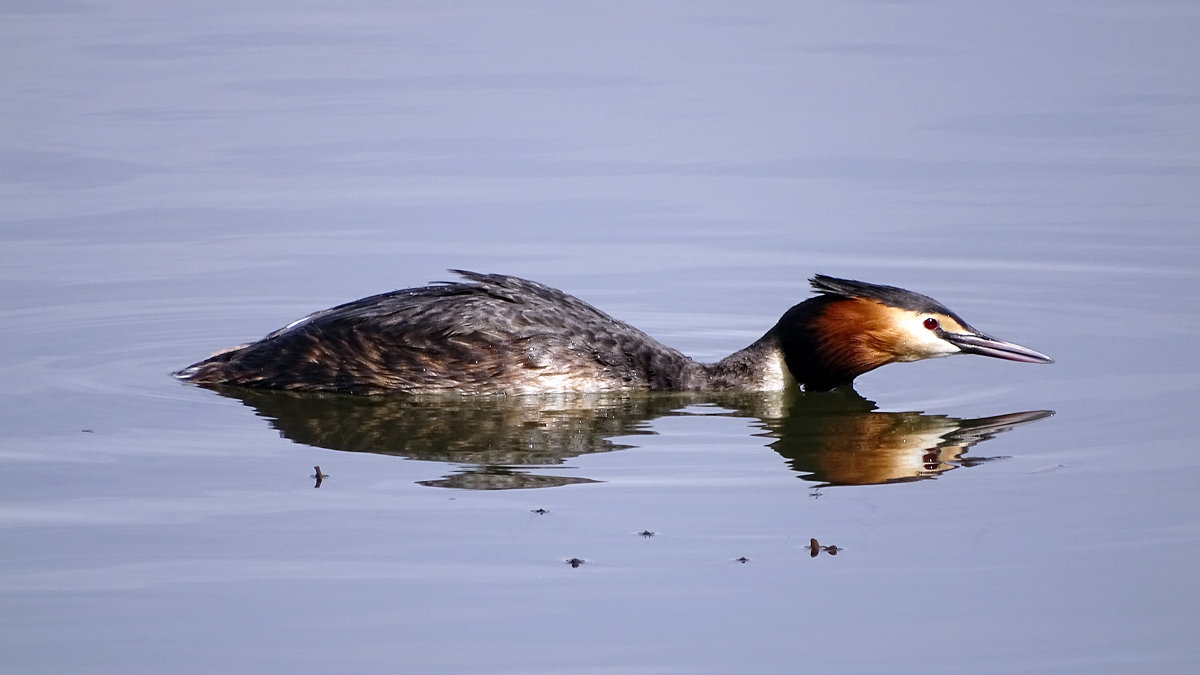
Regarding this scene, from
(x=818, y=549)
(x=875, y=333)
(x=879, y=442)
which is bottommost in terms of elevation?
(x=818, y=549)

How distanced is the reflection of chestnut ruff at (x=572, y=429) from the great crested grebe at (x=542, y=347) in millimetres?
101

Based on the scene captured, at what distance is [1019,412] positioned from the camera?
1102 centimetres

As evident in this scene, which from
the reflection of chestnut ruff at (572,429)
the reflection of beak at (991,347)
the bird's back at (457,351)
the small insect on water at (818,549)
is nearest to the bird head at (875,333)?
the reflection of beak at (991,347)

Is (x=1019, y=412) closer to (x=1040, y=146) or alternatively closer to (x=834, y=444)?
(x=834, y=444)

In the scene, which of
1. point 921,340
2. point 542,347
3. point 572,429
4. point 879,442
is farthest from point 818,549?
point 921,340

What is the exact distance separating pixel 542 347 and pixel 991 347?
2.73 metres

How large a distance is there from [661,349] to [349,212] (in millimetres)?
5255

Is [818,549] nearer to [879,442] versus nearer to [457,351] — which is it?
[879,442]

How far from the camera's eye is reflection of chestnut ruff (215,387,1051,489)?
9.78 m

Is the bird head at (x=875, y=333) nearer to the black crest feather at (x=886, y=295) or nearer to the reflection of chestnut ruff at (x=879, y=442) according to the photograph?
the black crest feather at (x=886, y=295)

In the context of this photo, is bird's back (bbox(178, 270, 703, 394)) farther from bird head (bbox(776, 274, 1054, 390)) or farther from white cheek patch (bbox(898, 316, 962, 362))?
white cheek patch (bbox(898, 316, 962, 362))

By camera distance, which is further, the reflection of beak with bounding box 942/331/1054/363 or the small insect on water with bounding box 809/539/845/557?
the reflection of beak with bounding box 942/331/1054/363

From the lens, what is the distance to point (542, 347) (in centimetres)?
1144

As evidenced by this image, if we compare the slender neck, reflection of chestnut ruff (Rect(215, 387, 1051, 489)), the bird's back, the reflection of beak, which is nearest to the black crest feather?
the reflection of beak
